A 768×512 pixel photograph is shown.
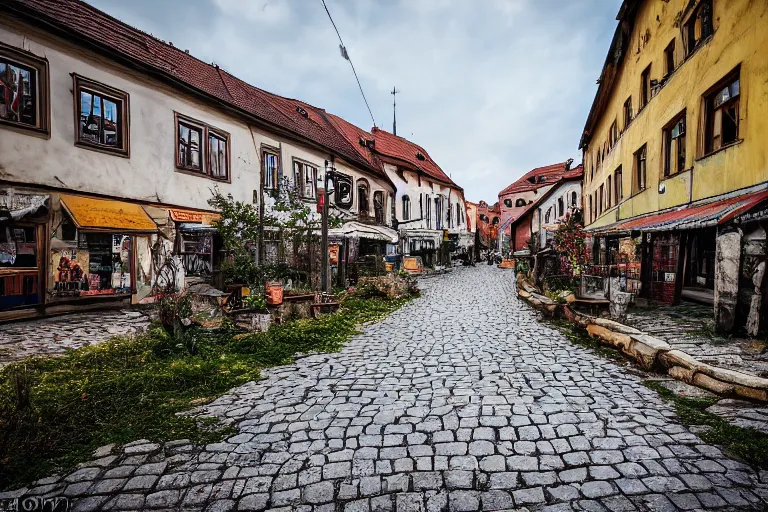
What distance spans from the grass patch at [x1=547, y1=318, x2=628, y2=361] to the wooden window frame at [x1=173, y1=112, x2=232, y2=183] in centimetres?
1114

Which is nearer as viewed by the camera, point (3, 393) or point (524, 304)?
point (3, 393)

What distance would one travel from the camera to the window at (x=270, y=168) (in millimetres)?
15297

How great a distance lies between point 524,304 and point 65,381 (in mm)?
11056

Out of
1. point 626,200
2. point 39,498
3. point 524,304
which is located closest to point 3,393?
point 39,498

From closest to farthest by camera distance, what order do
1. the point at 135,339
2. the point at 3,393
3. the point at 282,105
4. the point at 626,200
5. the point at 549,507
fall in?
the point at 549,507 → the point at 3,393 → the point at 135,339 → the point at 626,200 → the point at 282,105

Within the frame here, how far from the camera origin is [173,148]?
37.8 feet

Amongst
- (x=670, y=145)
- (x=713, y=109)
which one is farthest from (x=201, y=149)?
(x=670, y=145)

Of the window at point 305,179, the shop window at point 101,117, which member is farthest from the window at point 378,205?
the shop window at point 101,117

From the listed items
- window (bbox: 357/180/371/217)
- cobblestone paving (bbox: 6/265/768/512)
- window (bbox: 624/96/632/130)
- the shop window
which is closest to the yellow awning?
the shop window

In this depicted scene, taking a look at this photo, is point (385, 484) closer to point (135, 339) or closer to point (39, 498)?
point (39, 498)

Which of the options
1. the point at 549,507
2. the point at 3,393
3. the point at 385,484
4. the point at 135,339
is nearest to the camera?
the point at 549,507

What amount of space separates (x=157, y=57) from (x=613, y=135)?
18.6m

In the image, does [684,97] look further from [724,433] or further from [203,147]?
[203,147]

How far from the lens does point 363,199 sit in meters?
24.1
